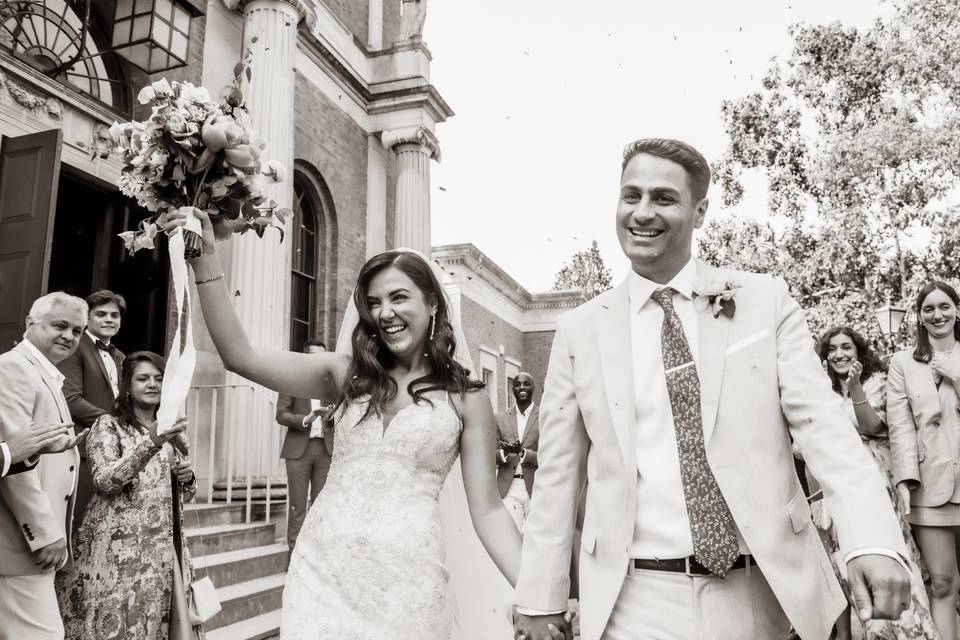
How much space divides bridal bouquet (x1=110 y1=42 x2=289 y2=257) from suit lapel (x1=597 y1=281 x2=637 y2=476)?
3.97 ft

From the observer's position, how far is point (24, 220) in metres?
6.56

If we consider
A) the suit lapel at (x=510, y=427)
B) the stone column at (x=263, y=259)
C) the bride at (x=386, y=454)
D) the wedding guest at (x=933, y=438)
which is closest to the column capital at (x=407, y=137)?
the stone column at (x=263, y=259)

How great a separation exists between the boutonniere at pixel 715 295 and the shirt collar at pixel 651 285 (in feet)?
0.17

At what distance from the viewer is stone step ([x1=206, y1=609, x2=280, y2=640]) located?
20.3ft

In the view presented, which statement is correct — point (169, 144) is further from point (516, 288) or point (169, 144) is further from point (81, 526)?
point (516, 288)

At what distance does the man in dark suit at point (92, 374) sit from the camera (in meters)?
4.99

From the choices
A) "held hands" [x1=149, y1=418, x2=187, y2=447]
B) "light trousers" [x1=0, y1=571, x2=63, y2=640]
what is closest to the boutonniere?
"held hands" [x1=149, y1=418, x2=187, y2=447]

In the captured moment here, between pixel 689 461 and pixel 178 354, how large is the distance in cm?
175

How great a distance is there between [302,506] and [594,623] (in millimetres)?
5645

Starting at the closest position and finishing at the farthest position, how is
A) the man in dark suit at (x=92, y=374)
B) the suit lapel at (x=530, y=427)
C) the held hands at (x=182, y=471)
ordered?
the held hands at (x=182, y=471) → the man in dark suit at (x=92, y=374) → the suit lapel at (x=530, y=427)

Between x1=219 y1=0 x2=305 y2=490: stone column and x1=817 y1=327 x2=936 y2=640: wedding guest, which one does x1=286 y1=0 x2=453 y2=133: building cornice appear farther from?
x1=817 y1=327 x2=936 y2=640: wedding guest

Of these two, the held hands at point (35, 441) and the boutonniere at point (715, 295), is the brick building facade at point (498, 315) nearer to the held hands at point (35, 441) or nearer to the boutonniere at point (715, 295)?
the held hands at point (35, 441)

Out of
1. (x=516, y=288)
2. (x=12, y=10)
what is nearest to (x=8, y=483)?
(x=12, y=10)

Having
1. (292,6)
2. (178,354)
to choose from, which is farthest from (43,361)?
(292,6)
